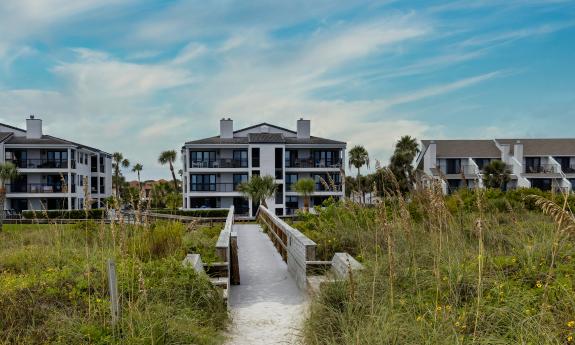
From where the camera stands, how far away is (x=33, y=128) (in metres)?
45.7

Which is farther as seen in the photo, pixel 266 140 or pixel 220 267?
A: pixel 266 140

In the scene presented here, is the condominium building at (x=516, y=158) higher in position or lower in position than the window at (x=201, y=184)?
higher

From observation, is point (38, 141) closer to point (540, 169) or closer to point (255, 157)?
point (255, 157)

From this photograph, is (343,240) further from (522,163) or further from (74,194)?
(522,163)

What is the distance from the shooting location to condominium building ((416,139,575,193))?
49.1 m

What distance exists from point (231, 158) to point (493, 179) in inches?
948

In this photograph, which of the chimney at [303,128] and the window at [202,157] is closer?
the window at [202,157]

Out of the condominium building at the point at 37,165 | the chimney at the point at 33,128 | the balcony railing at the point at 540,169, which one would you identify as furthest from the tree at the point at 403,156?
the chimney at the point at 33,128

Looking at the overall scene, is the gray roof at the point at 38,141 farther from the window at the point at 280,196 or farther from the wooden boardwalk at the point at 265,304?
the wooden boardwalk at the point at 265,304

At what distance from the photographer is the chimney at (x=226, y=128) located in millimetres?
48019

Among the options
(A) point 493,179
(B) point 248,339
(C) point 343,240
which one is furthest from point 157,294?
(A) point 493,179

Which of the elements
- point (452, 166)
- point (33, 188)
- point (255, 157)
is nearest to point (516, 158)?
point (452, 166)

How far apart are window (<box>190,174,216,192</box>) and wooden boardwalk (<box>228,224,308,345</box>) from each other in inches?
1408

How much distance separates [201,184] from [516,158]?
3272 centimetres
